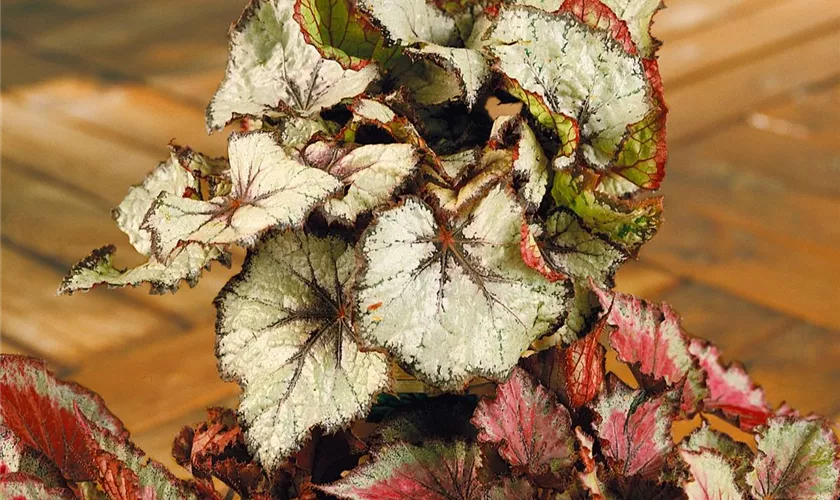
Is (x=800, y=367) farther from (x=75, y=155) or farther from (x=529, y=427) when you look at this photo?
(x=75, y=155)

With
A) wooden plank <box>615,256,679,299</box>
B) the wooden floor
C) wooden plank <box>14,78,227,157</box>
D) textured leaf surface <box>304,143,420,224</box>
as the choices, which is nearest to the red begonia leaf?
textured leaf surface <box>304,143,420,224</box>

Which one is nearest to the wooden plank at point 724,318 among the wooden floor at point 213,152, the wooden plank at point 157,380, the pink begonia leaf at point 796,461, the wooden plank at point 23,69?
the wooden floor at point 213,152

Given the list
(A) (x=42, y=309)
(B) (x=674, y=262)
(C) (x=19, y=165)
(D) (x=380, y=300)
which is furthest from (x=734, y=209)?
(D) (x=380, y=300)

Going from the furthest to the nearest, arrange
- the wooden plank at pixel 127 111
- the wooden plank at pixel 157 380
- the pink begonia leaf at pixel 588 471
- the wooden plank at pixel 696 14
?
the wooden plank at pixel 696 14, the wooden plank at pixel 127 111, the wooden plank at pixel 157 380, the pink begonia leaf at pixel 588 471

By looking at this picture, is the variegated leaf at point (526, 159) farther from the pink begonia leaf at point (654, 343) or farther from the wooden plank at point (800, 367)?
the wooden plank at point (800, 367)

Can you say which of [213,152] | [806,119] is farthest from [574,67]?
[806,119]
